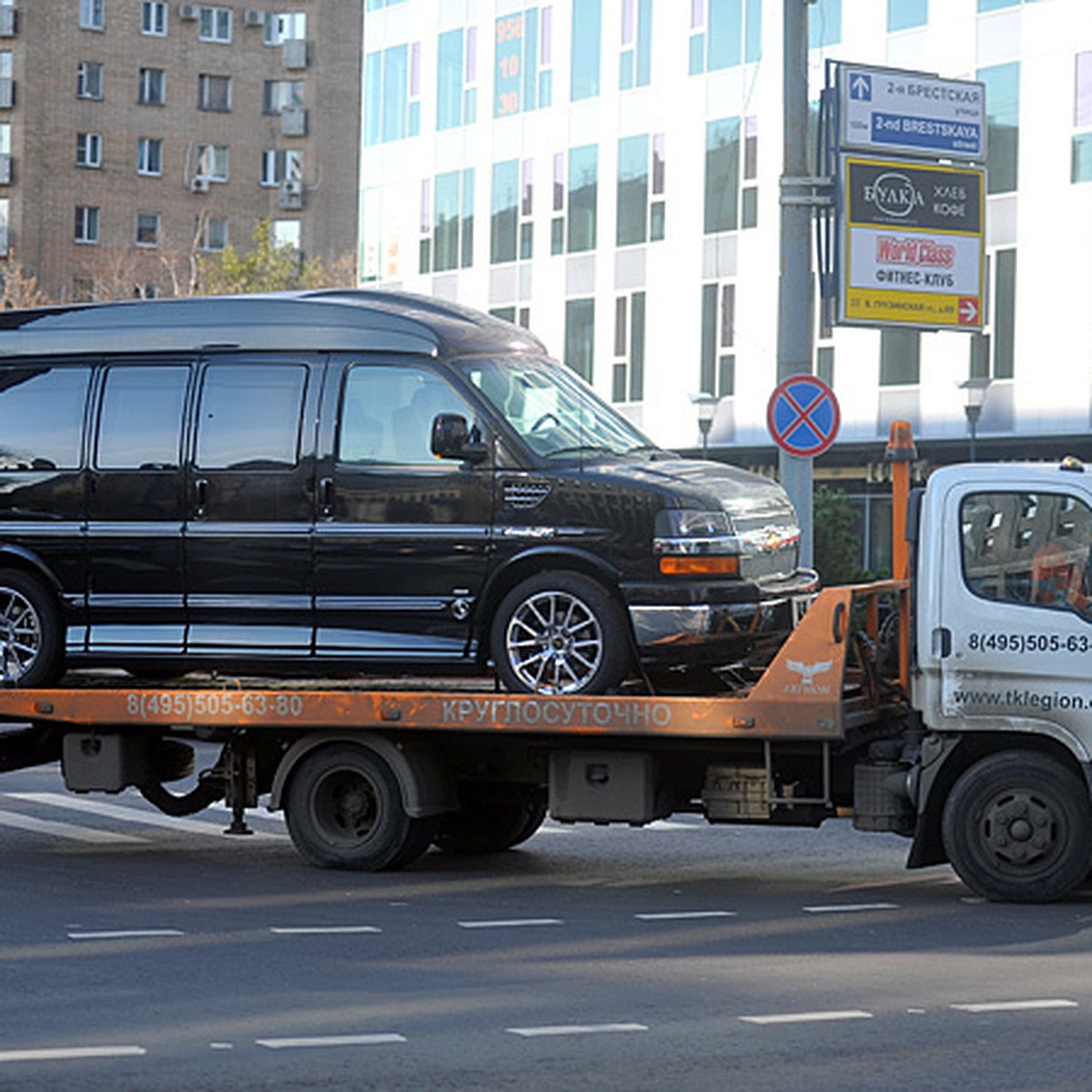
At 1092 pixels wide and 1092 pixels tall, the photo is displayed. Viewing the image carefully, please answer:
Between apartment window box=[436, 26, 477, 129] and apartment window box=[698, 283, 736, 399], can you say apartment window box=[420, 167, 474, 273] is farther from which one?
apartment window box=[698, 283, 736, 399]

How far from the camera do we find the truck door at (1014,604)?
41.1ft

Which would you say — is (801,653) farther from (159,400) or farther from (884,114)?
(884,114)

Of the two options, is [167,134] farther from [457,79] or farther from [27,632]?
[27,632]

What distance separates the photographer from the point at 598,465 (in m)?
13.6

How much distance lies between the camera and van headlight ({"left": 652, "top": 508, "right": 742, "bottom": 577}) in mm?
13172

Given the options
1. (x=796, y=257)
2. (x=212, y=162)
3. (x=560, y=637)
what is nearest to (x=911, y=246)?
(x=796, y=257)

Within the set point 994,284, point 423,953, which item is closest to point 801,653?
point 423,953

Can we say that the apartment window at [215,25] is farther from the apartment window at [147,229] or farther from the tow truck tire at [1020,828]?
the tow truck tire at [1020,828]

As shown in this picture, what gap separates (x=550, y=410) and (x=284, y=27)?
73.0 meters

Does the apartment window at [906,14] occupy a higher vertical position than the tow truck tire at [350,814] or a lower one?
higher

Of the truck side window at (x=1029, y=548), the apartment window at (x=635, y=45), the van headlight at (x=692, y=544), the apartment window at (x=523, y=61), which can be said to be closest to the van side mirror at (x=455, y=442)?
the van headlight at (x=692, y=544)

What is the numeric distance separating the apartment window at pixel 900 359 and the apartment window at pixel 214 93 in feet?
145

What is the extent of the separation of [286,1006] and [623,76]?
136ft

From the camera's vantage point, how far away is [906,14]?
142ft
